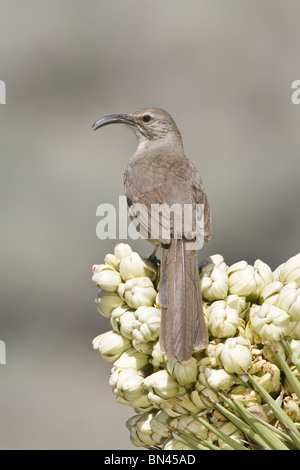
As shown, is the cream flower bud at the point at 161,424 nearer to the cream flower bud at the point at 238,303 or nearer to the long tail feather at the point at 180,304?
the long tail feather at the point at 180,304

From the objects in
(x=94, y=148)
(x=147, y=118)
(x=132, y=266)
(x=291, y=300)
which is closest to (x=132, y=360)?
(x=132, y=266)

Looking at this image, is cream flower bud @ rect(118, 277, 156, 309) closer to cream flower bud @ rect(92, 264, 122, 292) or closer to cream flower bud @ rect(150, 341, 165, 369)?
cream flower bud @ rect(92, 264, 122, 292)

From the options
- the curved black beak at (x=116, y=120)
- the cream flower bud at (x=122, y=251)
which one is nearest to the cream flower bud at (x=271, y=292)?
the cream flower bud at (x=122, y=251)

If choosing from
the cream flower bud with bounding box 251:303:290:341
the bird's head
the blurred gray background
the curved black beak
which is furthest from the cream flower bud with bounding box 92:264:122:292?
the blurred gray background

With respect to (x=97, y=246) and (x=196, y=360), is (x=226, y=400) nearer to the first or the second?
(x=196, y=360)

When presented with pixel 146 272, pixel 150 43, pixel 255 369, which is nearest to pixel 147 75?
pixel 150 43

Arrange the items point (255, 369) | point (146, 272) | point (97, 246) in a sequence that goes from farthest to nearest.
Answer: point (97, 246) < point (146, 272) < point (255, 369)
